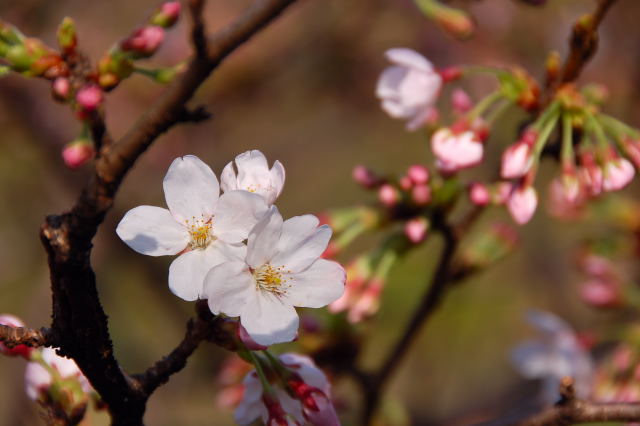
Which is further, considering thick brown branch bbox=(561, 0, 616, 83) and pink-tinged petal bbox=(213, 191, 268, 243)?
thick brown branch bbox=(561, 0, 616, 83)

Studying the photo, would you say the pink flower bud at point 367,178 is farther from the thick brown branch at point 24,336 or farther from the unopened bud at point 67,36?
the thick brown branch at point 24,336

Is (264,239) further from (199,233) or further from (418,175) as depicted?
(418,175)

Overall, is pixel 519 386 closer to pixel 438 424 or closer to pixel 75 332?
pixel 438 424

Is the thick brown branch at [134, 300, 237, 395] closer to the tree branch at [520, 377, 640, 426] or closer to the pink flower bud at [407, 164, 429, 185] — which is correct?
the tree branch at [520, 377, 640, 426]

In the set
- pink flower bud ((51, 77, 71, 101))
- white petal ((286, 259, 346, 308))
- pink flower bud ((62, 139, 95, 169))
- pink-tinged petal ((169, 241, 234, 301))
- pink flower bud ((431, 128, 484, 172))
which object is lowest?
pink flower bud ((431, 128, 484, 172))

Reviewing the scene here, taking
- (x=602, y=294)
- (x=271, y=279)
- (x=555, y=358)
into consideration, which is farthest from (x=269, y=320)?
(x=602, y=294)

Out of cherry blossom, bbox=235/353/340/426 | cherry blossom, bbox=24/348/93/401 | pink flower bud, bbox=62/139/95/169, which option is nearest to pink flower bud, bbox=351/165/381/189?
cherry blossom, bbox=235/353/340/426

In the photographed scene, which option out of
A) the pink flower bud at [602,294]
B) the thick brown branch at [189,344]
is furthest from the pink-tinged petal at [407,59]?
the pink flower bud at [602,294]
